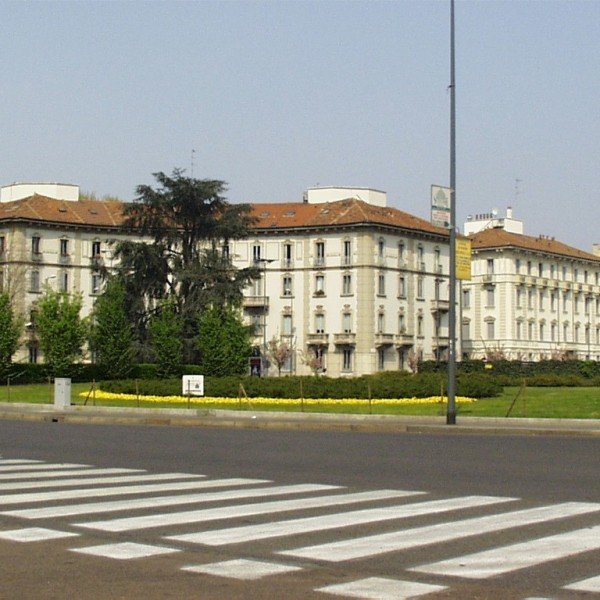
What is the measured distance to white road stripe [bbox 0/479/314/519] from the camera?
12.5 metres

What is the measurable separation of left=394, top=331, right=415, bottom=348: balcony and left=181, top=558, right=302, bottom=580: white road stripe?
93.7 meters

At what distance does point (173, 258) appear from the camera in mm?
73688

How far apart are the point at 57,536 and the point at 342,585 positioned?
3439 mm

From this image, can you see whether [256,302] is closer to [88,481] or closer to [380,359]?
[380,359]

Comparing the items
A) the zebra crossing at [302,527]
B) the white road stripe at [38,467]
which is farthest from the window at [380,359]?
the zebra crossing at [302,527]

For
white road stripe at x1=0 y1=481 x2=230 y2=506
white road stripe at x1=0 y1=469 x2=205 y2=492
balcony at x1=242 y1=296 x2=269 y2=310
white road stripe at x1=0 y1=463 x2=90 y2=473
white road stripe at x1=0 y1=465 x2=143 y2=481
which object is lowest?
white road stripe at x1=0 y1=463 x2=90 y2=473

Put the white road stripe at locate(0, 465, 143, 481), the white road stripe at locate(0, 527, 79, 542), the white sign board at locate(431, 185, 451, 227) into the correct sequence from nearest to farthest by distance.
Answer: the white road stripe at locate(0, 527, 79, 542)
the white road stripe at locate(0, 465, 143, 481)
the white sign board at locate(431, 185, 451, 227)

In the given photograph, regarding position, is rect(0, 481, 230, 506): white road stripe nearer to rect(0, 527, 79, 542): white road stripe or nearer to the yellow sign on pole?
rect(0, 527, 79, 542): white road stripe

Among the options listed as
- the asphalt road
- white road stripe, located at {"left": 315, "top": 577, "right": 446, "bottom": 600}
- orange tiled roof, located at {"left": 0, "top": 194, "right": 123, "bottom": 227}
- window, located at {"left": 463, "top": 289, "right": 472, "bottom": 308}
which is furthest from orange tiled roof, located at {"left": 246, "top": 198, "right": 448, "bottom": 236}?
white road stripe, located at {"left": 315, "top": 577, "right": 446, "bottom": 600}

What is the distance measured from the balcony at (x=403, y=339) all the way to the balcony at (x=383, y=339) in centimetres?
77

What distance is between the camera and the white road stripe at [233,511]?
1163 centimetres

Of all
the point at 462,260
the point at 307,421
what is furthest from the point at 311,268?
the point at 462,260

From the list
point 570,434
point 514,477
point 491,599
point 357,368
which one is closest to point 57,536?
point 491,599

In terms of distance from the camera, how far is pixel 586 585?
8.59m
